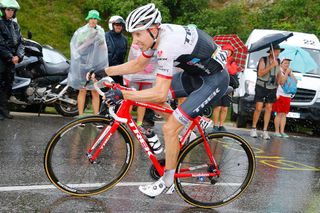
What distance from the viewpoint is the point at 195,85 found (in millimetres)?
6004

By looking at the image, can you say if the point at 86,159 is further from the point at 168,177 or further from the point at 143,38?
the point at 143,38

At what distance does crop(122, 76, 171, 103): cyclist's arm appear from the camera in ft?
17.6

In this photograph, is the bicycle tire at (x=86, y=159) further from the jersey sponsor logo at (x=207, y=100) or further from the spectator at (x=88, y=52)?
the spectator at (x=88, y=52)

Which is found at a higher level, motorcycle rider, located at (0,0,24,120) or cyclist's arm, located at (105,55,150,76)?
cyclist's arm, located at (105,55,150,76)

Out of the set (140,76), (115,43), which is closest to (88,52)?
(115,43)

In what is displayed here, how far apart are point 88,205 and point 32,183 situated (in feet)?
3.15

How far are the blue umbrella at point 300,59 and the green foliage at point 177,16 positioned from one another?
7.09m

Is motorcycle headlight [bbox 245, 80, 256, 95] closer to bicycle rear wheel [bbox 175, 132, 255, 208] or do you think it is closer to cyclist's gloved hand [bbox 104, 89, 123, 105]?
bicycle rear wheel [bbox 175, 132, 255, 208]

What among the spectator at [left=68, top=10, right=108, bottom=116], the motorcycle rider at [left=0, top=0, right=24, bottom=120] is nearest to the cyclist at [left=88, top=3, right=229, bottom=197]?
the spectator at [left=68, top=10, right=108, bottom=116]

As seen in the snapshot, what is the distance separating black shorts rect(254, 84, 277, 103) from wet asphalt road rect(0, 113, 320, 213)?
1.87m

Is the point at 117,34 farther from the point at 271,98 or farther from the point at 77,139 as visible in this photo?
the point at 77,139

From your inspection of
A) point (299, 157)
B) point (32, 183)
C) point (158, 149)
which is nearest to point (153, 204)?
point (158, 149)

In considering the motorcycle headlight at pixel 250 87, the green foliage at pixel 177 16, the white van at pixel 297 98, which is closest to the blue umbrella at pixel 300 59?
the white van at pixel 297 98

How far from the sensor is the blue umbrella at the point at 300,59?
13656 millimetres
